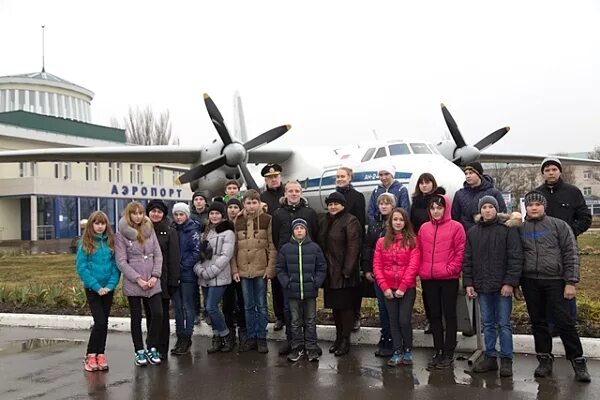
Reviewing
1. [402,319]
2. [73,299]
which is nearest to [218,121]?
[73,299]

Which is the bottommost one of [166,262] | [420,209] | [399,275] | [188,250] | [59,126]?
[399,275]

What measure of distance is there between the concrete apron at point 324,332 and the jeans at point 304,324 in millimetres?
865

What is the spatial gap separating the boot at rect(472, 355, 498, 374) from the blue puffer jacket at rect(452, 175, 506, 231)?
1.46 meters

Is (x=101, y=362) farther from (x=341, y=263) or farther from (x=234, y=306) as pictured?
(x=341, y=263)

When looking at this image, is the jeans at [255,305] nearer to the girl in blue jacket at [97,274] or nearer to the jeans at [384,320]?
the jeans at [384,320]

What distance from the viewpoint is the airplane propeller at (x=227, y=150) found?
1555 centimetres

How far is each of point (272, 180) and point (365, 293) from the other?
1.81 m

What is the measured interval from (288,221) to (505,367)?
2.52 meters

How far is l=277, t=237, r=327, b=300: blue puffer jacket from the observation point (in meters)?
6.02

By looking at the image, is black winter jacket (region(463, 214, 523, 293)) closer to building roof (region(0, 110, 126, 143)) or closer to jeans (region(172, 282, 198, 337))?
jeans (region(172, 282, 198, 337))

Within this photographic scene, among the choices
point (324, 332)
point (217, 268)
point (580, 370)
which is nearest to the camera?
point (580, 370)

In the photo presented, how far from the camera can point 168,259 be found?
20.5 ft

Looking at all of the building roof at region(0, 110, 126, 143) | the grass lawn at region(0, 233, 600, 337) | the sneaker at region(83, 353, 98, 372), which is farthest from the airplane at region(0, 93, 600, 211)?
the building roof at region(0, 110, 126, 143)

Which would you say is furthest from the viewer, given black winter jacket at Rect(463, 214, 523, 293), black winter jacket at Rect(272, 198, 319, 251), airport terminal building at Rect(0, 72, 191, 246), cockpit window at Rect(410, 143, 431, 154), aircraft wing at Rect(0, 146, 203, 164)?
airport terminal building at Rect(0, 72, 191, 246)
